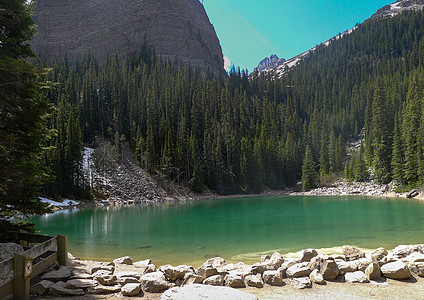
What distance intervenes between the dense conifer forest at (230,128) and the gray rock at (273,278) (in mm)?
54668

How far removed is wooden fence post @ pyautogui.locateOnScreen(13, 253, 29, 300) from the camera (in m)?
6.75

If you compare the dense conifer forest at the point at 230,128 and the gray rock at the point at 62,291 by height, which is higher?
the dense conifer forest at the point at 230,128

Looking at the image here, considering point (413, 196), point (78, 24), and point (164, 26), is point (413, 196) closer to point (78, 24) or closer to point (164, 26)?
point (164, 26)

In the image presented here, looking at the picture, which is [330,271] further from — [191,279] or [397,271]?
[191,279]

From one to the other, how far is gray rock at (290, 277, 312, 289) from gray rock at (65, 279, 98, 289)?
5660 millimetres

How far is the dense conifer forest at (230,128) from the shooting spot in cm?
6175

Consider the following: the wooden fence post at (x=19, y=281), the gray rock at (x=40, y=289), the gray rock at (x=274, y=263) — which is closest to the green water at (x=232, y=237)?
the gray rock at (x=274, y=263)

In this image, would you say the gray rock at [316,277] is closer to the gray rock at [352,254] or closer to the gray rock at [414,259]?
the gray rock at [352,254]

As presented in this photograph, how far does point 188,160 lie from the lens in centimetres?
7538

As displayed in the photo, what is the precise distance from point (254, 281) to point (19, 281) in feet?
19.5

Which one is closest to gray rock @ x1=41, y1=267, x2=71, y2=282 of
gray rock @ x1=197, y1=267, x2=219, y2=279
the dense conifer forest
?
gray rock @ x1=197, y1=267, x2=219, y2=279

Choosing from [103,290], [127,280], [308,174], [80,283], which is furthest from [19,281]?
[308,174]

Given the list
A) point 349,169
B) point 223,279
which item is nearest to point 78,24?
point 349,169

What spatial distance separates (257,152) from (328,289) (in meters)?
76.0
